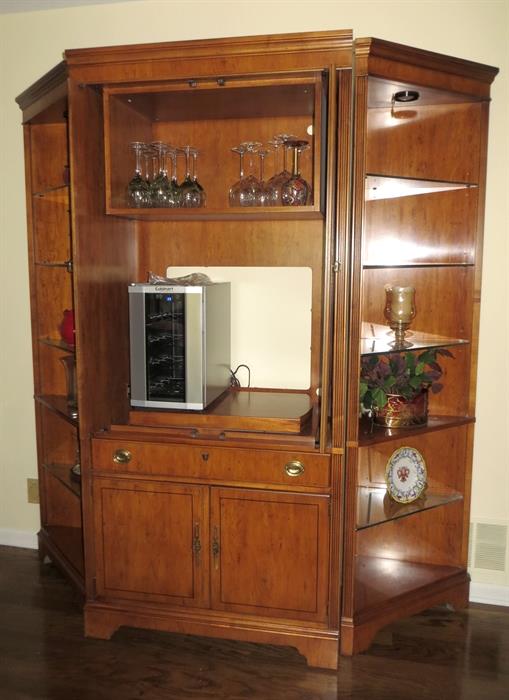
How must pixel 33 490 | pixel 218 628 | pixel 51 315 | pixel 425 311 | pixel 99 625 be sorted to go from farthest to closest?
pixel 33 490, pixel 51 315, pixel 425 311, pixel 99 625, pixel 218 628

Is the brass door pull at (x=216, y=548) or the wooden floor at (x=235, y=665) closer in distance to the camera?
the wooden floor at (x=235, y=665)

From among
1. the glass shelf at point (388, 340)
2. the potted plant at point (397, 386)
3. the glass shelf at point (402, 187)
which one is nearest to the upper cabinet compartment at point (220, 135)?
the glass shelf at point (402, 187)

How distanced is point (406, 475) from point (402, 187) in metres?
1.20

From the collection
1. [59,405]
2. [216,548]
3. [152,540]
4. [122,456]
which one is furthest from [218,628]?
[59,405]

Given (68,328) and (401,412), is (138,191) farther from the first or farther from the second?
(401,412)

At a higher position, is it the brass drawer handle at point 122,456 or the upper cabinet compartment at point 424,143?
the upper cabinet compartment at point 424,143

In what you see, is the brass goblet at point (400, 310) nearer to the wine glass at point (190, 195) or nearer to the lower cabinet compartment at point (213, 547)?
the lower cabinet compartment at point (213, 547)

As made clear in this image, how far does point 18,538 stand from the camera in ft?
10.6

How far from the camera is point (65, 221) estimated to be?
2938 mm

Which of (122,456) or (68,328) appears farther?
(68,328)


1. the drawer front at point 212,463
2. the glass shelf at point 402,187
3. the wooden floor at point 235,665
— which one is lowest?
the wooden floor at point 235,665

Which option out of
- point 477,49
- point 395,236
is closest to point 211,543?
point 395,236

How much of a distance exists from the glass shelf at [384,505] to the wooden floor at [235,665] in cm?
48

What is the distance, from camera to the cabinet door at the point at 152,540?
2.33 meters
